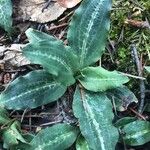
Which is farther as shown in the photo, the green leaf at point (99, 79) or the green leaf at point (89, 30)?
the green leaf at point (89, 30)

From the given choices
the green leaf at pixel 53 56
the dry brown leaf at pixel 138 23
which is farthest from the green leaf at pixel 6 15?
the dry brown leaf at pixel 138 23

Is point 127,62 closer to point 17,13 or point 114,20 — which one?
point 114,20

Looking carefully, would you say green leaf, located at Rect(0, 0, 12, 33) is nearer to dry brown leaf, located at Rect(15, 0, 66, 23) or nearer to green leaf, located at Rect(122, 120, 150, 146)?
dry brown leaf, located at Rect(15, 0, 66, 23)

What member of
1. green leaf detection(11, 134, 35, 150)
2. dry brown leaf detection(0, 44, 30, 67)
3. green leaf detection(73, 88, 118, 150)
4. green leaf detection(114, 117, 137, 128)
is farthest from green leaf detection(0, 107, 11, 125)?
green leaf detection(114, 117, 137, 128)

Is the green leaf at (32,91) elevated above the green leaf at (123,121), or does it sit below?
above

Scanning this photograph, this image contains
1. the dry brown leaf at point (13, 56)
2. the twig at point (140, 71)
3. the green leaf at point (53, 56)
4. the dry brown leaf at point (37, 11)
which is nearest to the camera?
the green leaf at point (53, 56)

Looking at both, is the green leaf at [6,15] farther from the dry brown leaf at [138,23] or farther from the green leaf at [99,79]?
the dry brown leaf at [138,23]
